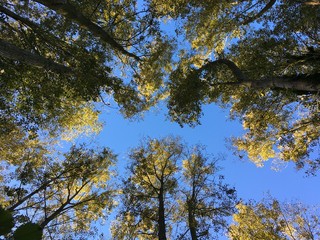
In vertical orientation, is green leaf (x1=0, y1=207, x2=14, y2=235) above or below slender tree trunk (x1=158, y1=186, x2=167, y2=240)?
below

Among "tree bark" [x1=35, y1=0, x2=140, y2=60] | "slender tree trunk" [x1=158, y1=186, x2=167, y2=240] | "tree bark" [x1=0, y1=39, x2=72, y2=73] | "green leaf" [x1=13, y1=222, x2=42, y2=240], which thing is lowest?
"green leaf" [x1=13, y1=222, x2=42, y2=240]

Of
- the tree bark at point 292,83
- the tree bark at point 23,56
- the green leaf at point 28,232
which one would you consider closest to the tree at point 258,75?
the tree bark at point 292,83

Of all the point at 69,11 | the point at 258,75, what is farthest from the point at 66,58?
the point at 258,75

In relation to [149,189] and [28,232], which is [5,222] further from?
[149,189]

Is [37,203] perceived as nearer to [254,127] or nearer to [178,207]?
[178,207]

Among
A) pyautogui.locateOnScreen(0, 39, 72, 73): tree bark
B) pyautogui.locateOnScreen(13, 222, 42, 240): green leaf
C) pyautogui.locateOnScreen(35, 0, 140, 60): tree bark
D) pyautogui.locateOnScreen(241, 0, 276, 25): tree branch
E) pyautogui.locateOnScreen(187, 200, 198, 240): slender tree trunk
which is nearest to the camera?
pyautogui.locateOnScreen(13, 222, 42, 240): green leaf

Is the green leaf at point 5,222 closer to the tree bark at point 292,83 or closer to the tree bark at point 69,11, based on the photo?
the tree bark at point 69,11

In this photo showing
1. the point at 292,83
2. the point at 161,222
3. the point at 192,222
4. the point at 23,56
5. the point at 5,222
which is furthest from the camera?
the point at 192,222

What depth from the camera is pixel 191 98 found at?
40.9 feet

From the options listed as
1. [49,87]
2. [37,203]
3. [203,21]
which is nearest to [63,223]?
[37,203]

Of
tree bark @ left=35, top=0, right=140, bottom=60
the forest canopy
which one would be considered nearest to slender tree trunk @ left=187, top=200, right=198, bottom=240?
the forest canopy

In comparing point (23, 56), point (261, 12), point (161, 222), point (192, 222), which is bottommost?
point (161, 222)

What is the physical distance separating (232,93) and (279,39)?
13.9 feet

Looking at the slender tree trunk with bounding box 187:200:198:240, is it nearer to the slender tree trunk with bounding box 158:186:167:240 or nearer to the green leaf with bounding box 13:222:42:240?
the slender tree trunk with bounding box 158:186:167:240
